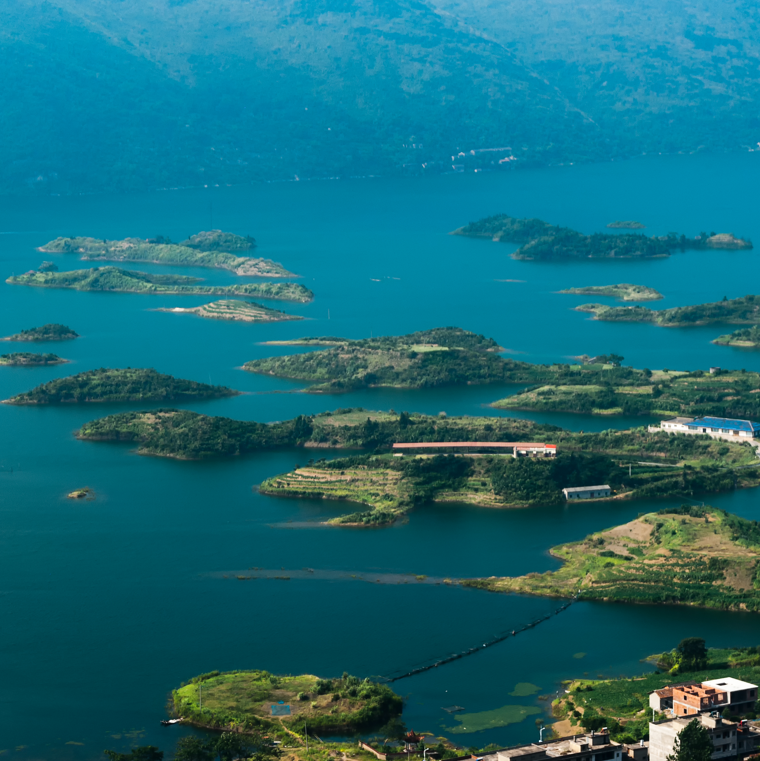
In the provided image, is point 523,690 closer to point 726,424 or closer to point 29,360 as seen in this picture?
point 726,424

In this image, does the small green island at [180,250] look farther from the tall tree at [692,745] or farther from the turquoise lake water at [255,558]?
the tall tree at [692,745]

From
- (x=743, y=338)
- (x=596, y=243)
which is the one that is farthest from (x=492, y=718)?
(x=596, y=243)

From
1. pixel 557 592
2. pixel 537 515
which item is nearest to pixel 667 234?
pixel 537 515

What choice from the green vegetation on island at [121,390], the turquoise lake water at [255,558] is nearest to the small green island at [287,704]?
the turquoise lake water at [255,558]

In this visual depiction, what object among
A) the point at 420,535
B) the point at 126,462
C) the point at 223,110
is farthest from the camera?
the point at 223,110

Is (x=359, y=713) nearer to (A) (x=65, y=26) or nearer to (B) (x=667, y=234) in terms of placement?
(B) (x=667, y=234)

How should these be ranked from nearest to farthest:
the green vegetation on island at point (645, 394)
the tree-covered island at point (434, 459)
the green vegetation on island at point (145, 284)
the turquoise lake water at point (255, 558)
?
the turquoise lake water at point (255, 558), the tree-covered island at point (434, 459), the green vegetation on island at point (645, 394), the green vegetation on island at point (145, 284)
